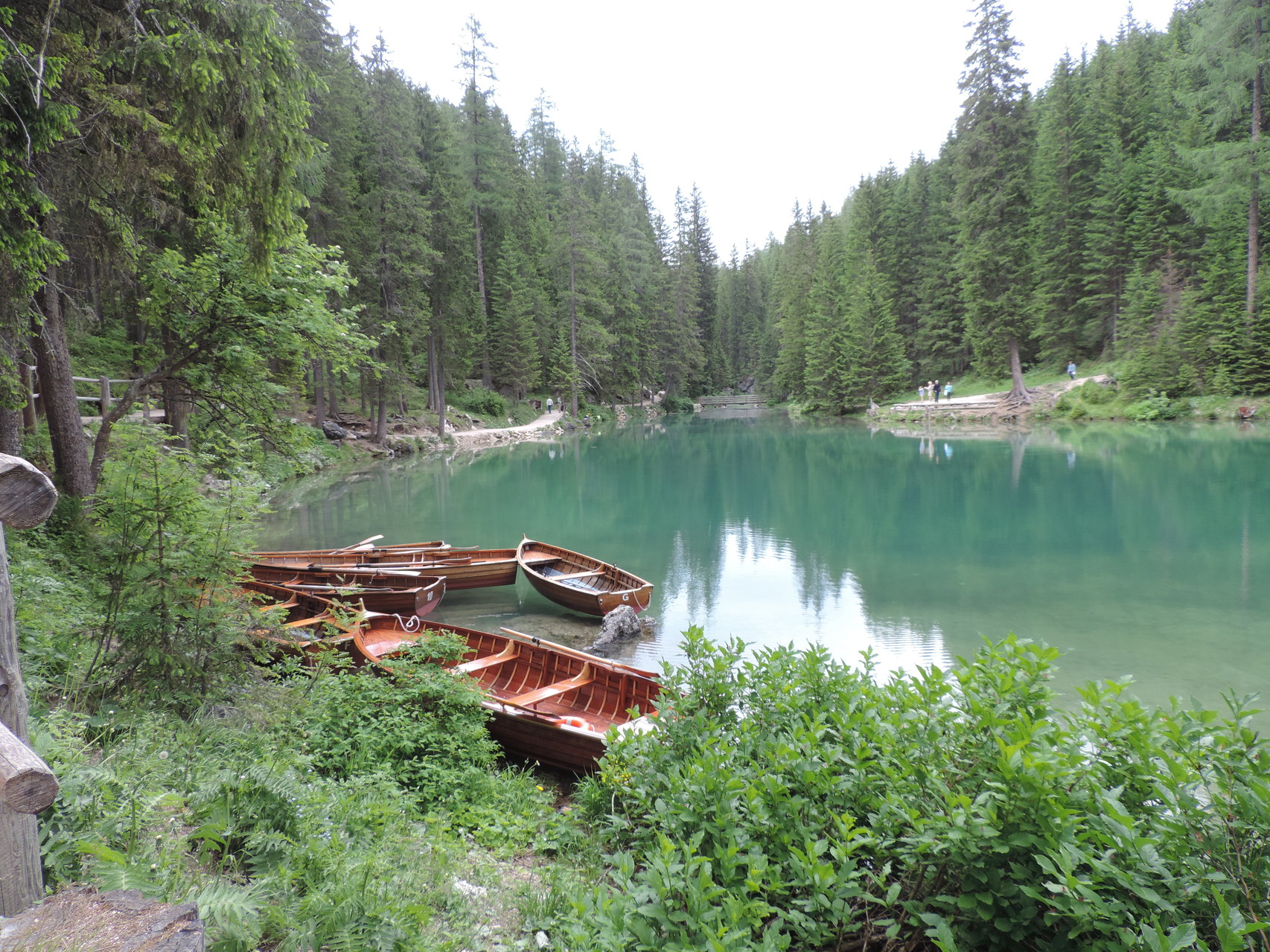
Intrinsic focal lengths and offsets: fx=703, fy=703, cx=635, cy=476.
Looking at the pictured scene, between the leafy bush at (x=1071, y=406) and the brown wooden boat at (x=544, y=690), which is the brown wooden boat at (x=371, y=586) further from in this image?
the leafy bush at (x=1071, y=406)

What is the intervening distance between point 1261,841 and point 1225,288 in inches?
1566

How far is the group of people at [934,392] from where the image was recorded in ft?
140

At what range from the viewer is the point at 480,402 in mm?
43750

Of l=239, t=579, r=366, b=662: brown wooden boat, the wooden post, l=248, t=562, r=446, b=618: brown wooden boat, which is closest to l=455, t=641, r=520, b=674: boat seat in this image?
l=239, t=579, r=366, b=662: brown wooden boat

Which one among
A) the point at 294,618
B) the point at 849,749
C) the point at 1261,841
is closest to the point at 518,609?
the point at 294,618

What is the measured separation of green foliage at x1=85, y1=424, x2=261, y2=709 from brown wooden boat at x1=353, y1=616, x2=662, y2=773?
2011mm

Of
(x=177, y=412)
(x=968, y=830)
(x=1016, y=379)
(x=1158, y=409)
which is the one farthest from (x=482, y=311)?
(x=968, y=830)

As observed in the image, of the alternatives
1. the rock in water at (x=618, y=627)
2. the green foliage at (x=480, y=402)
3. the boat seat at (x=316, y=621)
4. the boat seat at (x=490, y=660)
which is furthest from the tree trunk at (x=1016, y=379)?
the boat seat at (x=316, y=621)

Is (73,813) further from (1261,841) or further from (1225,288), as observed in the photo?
(1225,288)

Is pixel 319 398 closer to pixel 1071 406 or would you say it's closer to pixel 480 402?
pixel 480 402

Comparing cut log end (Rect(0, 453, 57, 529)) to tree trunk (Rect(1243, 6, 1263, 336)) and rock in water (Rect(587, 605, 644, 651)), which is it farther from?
tree trunk (Rect(1243, 6, 1263, 336))

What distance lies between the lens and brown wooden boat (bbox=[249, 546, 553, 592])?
1255cm

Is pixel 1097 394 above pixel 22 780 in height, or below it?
above

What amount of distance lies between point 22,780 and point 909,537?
663 inches
